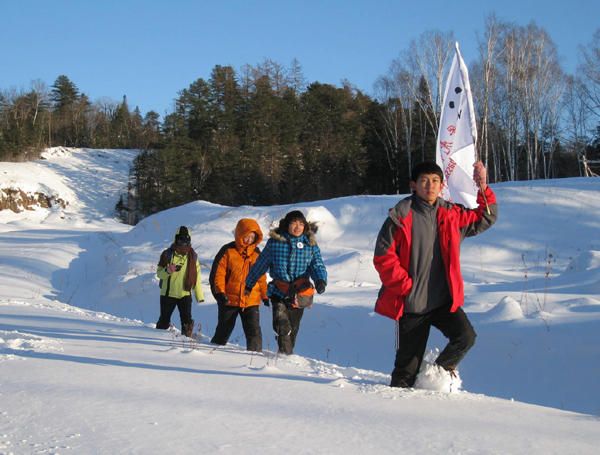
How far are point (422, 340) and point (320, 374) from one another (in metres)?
0.97

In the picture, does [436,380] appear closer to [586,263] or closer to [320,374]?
[320,374]

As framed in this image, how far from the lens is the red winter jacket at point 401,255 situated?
3.53m

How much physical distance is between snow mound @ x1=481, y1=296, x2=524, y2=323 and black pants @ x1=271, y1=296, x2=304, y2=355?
9.16ft

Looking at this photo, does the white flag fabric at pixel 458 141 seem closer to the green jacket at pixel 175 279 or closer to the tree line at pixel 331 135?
the green jacket at pixel 175 279

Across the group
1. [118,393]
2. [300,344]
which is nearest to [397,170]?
[300,344]

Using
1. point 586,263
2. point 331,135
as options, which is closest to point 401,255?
point 586,263

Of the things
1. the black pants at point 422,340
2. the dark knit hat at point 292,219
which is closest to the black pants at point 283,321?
the dark knit hat at point 292,219

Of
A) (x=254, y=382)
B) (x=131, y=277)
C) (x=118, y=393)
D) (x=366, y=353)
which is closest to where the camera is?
(x=118, y=393)

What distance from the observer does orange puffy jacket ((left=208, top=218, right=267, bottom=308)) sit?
5648mm

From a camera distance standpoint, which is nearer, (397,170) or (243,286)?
(243,286)

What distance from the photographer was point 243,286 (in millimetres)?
5656

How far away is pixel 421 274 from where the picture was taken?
11.9ft

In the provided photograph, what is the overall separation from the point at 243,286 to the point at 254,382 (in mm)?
2062

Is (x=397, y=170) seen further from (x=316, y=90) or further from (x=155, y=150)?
(x=155, y=150)
